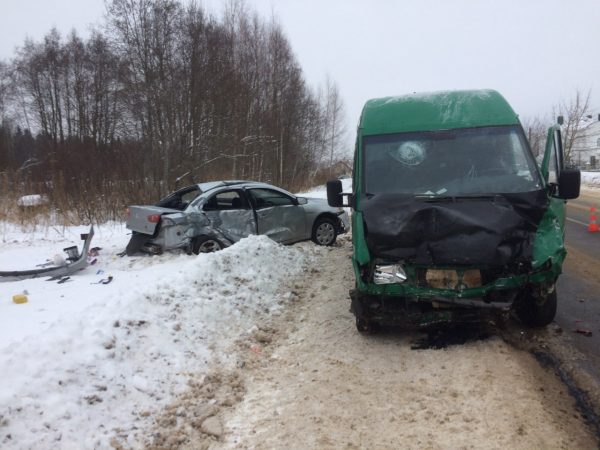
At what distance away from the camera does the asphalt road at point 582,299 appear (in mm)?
4473

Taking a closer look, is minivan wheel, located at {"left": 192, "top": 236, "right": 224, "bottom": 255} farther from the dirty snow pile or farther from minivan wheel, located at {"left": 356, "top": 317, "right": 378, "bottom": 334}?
minivan wheel, located at {"left": 356, "top": 317, "right": 378, "bottom": 334}

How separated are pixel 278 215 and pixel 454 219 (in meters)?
6.21

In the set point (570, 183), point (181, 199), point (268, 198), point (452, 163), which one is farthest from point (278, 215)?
point (570, 183)

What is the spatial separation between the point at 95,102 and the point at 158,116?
1399 cm

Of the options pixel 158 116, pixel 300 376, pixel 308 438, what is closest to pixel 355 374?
pixel 300 376

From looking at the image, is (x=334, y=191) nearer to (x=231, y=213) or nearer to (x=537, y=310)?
(x=537, y=310)

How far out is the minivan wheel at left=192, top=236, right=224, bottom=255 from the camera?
360 inches

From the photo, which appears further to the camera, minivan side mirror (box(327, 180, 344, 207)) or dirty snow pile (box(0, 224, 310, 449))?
minivan side mirror (box(327, 180, 344, 207))

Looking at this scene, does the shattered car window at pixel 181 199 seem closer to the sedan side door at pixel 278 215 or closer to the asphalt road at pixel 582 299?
the sedan side door at pixel 278 215

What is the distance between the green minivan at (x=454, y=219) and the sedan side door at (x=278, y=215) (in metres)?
4.59

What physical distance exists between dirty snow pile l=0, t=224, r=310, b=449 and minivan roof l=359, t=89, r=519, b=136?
2.86 metres

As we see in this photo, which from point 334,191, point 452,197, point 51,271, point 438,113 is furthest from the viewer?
point 51,271

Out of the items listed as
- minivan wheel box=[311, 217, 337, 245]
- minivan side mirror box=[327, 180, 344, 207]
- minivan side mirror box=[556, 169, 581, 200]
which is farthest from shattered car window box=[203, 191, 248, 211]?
minivan side mirror box=[556, 169, 581, 200]

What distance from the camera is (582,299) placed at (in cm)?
602
